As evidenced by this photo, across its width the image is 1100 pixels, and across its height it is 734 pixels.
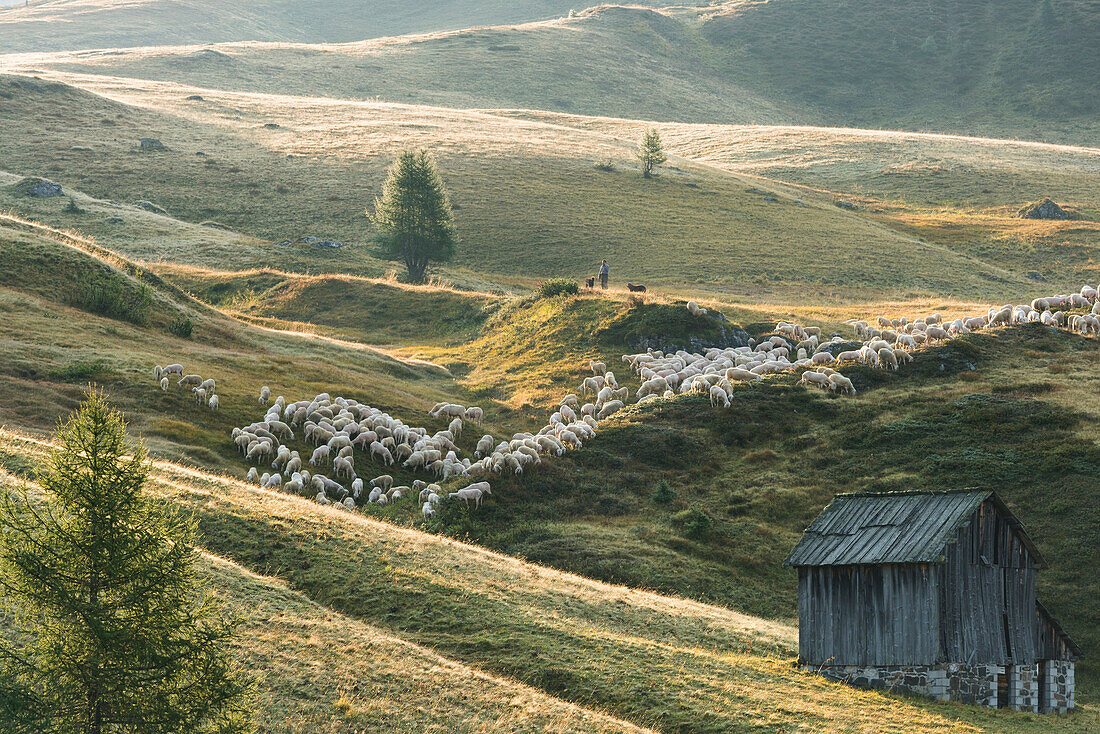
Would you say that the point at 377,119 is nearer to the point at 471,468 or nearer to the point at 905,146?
the point at 905,146

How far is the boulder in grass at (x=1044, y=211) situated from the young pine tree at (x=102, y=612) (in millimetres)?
89834

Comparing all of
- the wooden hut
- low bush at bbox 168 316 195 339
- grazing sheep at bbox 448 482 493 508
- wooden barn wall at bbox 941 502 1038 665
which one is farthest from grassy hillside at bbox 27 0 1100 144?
wooden barn wall at bbox 941 502 1038 665

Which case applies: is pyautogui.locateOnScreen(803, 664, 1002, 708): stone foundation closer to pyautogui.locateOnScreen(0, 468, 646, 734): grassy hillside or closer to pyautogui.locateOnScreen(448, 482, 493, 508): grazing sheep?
pyautogui.locateOnScreen(0, 468, 646, 734): grassy hillside

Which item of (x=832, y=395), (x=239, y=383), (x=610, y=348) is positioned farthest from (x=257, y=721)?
(x=610, y=348)

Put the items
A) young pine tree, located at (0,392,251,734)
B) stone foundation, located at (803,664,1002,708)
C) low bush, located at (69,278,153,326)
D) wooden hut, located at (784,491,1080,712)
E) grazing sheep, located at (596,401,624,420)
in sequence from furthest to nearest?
low bush, located at (69,278,153,326)
grazing sheep, located at (596,401,624,420)
wooden hut, located at (784,491,1080,712)
stone foundation, located at (803,664,1002,708)
young pine tree, located at (0,392,251,734)

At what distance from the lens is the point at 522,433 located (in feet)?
113

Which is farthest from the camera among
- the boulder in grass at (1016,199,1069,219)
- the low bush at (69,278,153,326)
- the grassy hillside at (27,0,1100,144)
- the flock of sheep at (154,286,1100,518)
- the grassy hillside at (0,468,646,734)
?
the grassy hillside at (27,0,1100,144)

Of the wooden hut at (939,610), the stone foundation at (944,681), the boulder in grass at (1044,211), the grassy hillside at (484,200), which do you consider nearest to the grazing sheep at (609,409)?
the wooden hut at (939,610)

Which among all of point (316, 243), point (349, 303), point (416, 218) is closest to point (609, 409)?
point (349, 303)

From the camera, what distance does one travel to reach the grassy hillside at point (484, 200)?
2667 inches

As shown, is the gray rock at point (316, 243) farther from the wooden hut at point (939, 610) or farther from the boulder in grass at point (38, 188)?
the wooden hut at point (939, 610)

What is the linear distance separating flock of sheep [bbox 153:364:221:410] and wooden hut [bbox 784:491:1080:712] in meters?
20.3

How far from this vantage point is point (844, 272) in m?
68.0

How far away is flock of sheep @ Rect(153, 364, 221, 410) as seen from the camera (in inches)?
1224
